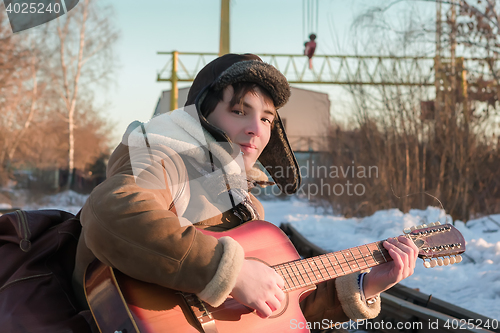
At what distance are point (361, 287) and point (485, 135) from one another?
662 cm

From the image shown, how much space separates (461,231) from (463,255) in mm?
1252

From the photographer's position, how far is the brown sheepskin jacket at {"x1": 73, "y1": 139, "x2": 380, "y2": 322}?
1305 millimetres

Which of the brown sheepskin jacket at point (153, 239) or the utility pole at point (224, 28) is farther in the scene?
the utility pole at point (224, 28)

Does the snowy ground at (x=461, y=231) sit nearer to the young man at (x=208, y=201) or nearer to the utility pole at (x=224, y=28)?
the young man at (x=208, y=201)

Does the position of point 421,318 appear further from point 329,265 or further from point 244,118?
point 244,118

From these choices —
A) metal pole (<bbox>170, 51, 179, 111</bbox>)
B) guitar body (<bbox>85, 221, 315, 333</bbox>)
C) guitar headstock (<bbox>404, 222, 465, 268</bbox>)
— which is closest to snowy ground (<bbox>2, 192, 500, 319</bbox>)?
guitar headstock (<bbox>404, 222, 465, 268</bbox>)

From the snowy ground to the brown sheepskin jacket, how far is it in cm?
277

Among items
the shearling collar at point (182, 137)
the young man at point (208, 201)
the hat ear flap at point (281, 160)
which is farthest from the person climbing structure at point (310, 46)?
the shearling collar at point (182, 137)

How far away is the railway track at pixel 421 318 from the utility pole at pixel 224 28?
19.1 feet

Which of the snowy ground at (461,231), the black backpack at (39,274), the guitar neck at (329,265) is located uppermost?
the black backpack at (39,274)

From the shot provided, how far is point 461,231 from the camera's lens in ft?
19.3

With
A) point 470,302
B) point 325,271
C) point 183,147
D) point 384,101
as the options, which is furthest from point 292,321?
point 384,101

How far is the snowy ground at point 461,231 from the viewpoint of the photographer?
3.69 m

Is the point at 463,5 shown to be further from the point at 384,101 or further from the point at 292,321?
the point at 292,321
